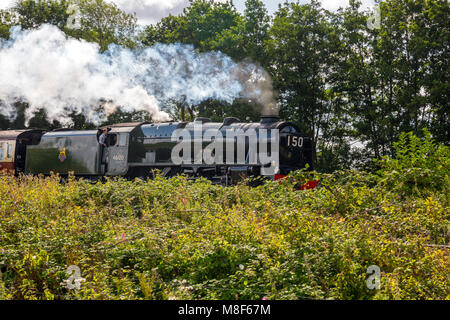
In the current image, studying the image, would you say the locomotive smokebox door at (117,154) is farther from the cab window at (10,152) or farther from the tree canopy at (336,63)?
the tree canopy at (336,63)

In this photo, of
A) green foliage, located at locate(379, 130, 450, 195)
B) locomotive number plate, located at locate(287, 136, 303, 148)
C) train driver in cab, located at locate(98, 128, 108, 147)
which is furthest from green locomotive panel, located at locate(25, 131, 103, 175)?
green foliage, located at locate(379, 130, 450, 195)

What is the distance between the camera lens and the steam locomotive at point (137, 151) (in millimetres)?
14781

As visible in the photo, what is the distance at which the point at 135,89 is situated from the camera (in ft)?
78.7

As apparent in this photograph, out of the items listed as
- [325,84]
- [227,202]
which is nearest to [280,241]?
[227,202]

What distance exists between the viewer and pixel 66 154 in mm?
18656

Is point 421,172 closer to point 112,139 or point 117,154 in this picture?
point 117,154

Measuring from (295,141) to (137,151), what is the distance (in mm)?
5909

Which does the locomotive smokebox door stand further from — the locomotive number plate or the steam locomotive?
the locomotive number plate

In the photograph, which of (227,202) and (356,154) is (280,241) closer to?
(227,202)

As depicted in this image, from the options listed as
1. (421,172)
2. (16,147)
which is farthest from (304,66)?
(421,172)

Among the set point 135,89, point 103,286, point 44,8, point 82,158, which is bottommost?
point 103,286

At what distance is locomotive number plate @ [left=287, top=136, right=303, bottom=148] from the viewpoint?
14984mm

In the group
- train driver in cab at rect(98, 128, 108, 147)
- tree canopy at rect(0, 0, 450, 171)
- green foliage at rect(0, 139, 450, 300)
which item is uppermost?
tree canopy at rect(0, 0, 450, 171)
